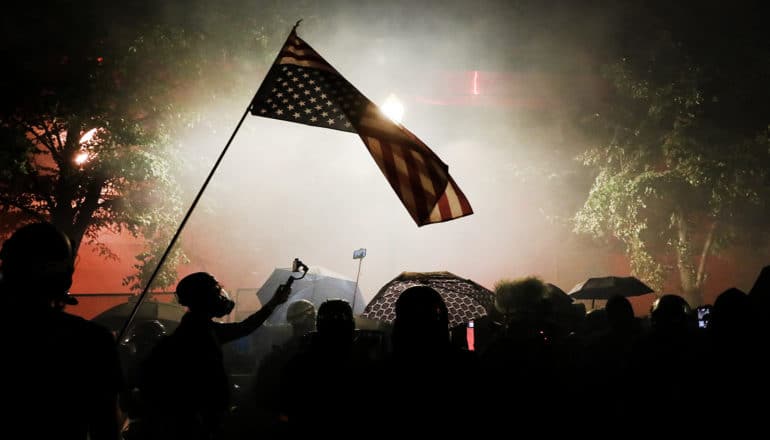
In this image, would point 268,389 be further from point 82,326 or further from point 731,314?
point 731,314

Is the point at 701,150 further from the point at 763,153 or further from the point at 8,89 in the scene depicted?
the point at 8,89

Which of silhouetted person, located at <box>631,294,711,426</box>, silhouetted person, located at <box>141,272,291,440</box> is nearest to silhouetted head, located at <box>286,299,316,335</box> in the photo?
silhouetted person, located at <box>141,272,291,440</box>

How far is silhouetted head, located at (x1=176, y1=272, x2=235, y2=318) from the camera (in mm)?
3338

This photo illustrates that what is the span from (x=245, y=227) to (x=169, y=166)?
814 inches

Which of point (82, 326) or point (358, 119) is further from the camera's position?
point (358, 119)

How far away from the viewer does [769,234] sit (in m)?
20.7

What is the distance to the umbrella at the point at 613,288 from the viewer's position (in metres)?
10.2

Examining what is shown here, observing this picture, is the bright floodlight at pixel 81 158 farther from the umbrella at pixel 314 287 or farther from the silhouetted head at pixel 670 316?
the silhouetted head at pixel 670 316

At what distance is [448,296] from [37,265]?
518 cm

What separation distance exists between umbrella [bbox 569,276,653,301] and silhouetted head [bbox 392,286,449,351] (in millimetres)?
9008

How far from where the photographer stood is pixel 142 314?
34.8ft

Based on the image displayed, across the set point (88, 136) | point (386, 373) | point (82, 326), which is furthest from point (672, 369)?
point (88, 136)

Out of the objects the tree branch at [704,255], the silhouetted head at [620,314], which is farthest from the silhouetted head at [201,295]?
the tree branch at [704,255]

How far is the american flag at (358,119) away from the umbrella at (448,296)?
134 centimetres
